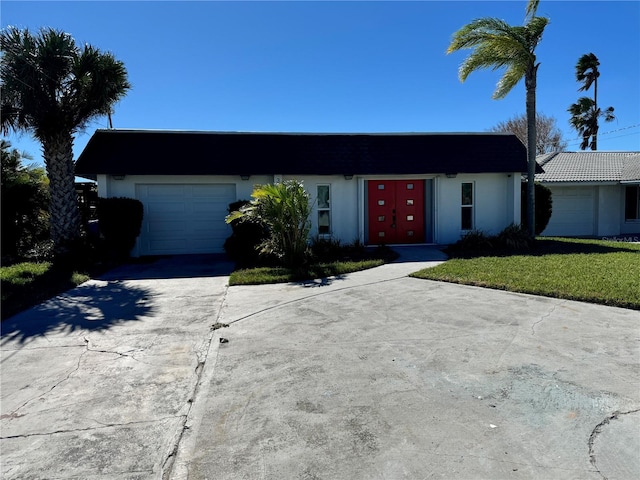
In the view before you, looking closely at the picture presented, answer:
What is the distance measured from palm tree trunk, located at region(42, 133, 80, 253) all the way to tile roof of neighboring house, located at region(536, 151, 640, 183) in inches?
741

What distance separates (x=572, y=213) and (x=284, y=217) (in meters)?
15.9

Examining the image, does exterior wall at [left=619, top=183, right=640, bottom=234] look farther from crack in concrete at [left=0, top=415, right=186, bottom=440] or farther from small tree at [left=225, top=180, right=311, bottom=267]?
crack in concrete at [left=0, top=415, right=186, bottom=440]

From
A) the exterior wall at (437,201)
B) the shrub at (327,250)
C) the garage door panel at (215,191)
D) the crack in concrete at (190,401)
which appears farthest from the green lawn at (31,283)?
the shrub at (327,250)

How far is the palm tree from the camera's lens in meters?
31.7

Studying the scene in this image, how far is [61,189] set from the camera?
12266mm

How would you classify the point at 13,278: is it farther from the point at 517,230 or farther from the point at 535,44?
the point at 535,44

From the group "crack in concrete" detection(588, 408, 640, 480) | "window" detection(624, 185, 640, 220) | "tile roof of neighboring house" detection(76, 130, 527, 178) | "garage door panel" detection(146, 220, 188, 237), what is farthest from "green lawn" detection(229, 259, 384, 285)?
"window" detection(624, 185, 640, 220)

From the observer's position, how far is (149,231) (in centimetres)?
1422

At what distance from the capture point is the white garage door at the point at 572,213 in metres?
20.3

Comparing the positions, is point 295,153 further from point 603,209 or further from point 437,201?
point 603,209

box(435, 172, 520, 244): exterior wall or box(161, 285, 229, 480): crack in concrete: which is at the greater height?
box(435, 172, 520, 244): exterior wall

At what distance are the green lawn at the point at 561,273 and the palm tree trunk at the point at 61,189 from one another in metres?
9.75

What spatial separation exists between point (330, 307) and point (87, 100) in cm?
949

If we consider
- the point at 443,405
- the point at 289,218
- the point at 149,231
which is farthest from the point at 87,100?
the point at 443,405
